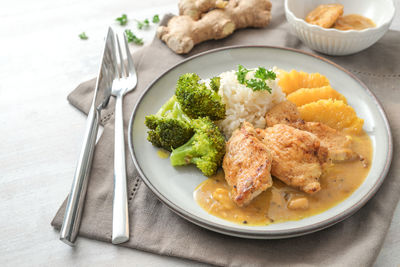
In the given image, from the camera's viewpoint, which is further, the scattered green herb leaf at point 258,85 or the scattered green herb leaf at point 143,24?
the scattered green herb leaf at point 143,24

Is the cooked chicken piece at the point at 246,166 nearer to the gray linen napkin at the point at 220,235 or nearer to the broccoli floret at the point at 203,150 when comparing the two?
the broccoli floret at the point at 203,150

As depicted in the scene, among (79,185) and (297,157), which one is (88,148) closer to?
(79,185)

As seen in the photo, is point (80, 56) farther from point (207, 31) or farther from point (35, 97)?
point (207, 31)

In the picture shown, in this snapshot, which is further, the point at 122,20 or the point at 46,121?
the point at 122,20

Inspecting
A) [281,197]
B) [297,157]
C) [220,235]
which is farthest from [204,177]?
A: [297,157]

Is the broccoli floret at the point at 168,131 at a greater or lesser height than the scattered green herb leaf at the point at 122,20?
greater

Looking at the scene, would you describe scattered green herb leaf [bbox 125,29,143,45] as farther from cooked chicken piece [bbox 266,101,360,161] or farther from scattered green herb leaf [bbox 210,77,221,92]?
cooked chicken piece [bbox 266,101,360,161]

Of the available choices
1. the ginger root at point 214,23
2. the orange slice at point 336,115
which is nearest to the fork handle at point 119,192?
the ginger root at point 214,23
